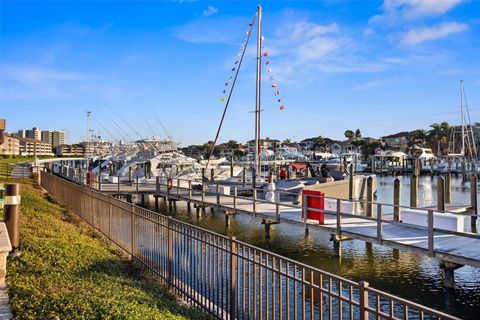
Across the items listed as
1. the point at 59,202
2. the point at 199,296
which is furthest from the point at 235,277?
the point at 59,202

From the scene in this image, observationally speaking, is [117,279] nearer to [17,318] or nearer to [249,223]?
[17,318]

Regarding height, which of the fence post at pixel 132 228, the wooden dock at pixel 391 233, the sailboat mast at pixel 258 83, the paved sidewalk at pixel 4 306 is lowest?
the wooden dock at pixel 391 233

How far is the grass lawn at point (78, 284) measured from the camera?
575 cm

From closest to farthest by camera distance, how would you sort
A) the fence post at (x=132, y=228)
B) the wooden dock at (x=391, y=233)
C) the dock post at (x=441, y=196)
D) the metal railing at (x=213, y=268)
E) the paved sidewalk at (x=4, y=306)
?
1. the metal railing at (x=213, y=268)
2. the paved sidewalk at (x=4, y=306)
3. the fence post at (x=132, y=228)
4. the wooden dock at (x=391, y=233)
5. the dock post at (x=441, y=196)

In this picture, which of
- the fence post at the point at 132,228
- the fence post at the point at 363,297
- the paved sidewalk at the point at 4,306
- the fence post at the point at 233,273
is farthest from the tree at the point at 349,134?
the fence post at the point at 363,297

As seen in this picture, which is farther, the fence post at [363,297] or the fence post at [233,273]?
the fence post at [233,273]

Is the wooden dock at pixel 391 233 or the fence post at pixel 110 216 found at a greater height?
the fence post at pixel 110 216

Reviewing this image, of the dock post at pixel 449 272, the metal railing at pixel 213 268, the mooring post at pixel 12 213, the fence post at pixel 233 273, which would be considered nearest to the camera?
the metal railing at pixel 213 268

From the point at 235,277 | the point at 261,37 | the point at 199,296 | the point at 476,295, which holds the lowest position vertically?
the point at 476,295

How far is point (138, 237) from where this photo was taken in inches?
396

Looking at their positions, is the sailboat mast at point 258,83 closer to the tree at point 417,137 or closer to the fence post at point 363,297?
the fence post at point 363,297

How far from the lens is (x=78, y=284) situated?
691 centimetres

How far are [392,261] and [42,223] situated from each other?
38.4 feet

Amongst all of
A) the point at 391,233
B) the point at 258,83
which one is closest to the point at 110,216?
the point at 391,233
